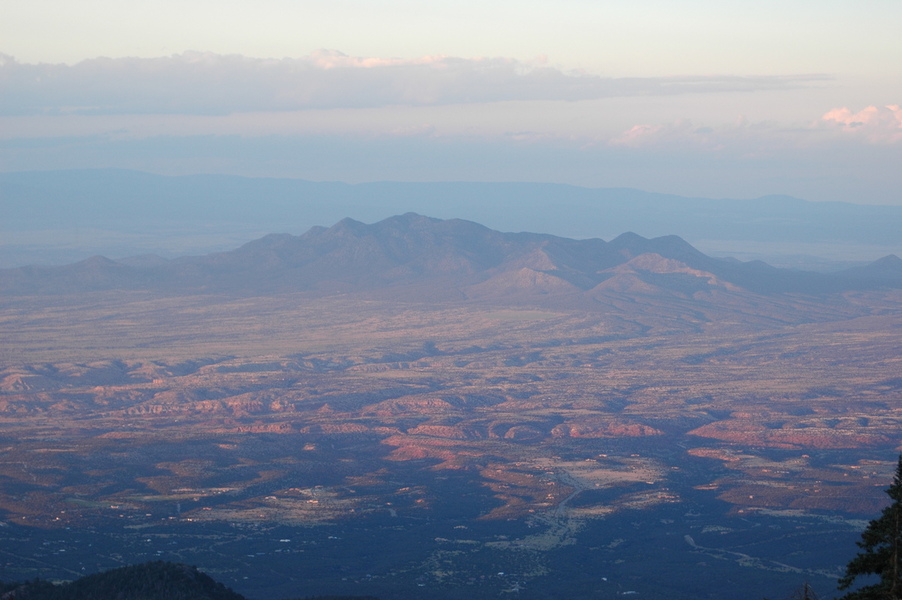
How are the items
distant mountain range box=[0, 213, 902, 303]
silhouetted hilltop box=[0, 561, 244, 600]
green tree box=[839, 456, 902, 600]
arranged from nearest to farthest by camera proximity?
1. green tree box=[839, 456, 902, 600]
2. silhouetted hilltop box=[0, 561, 244, 600]
3. distant mountain range box=[0, 213, 902, 303]

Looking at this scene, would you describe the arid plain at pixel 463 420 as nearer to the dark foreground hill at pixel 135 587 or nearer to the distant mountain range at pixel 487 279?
the distant mountain range at pixel 487 279

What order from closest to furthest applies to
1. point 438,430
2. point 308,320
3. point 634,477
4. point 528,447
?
point 634,477 → point 528,447 → point 438,430 → point 308,320

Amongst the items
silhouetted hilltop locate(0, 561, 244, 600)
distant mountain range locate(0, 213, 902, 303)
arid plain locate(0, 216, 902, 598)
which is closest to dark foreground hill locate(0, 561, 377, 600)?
silhouetted hilltop locate(0, 561, 244, 600)

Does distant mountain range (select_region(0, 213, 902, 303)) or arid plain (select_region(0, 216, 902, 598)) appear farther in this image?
distant mountain range (select_region(0, 213, 902, 303))

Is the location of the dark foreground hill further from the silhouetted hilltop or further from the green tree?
the green tree

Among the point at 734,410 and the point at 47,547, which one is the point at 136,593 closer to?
the point at 47,547

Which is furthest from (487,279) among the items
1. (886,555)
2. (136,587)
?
(886,555)

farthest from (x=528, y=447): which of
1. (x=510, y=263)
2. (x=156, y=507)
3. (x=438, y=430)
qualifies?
(x=510, y=263)
